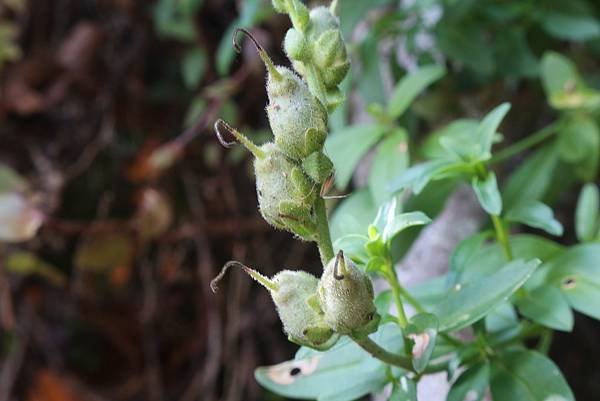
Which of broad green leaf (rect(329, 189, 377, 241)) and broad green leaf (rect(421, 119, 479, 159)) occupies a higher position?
broad green leaf (rect(421, 119, 479, 159))

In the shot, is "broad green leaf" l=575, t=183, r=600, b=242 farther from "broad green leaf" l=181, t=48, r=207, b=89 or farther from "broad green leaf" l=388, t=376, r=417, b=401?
"broad green leaf" l=181, t=48, r=207, b=89

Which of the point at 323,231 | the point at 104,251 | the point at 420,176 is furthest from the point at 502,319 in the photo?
the point at 104,251

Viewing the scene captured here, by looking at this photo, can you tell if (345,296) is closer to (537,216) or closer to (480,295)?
(480,295)

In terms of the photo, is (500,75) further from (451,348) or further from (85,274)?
(85,274)

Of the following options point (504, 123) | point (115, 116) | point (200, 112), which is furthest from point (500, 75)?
point (115, 116)

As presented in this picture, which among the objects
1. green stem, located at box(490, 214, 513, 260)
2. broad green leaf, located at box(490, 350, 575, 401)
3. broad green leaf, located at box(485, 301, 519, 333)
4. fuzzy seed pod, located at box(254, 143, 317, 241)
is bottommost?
broad green leaf, located at box(490, 350, 575, 401)

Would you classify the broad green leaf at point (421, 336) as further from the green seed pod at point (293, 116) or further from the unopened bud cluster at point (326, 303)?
the green seed pod at point (293, 116)

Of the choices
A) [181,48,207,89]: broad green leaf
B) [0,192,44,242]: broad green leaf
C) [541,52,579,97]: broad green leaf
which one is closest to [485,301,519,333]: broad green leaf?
[541,52,579,97]: broad green leaf

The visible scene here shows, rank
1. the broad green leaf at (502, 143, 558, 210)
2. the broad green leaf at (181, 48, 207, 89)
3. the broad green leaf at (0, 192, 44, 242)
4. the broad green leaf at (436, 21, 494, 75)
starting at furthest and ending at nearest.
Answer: the broad green leaf at (181, 48, 207, 89) → the broad green leaf at (0, 192, 44, 242) → the broad green leaf at (436, 21, 494, 75) → the broad green leaf at (502, 143, 558, 210)
